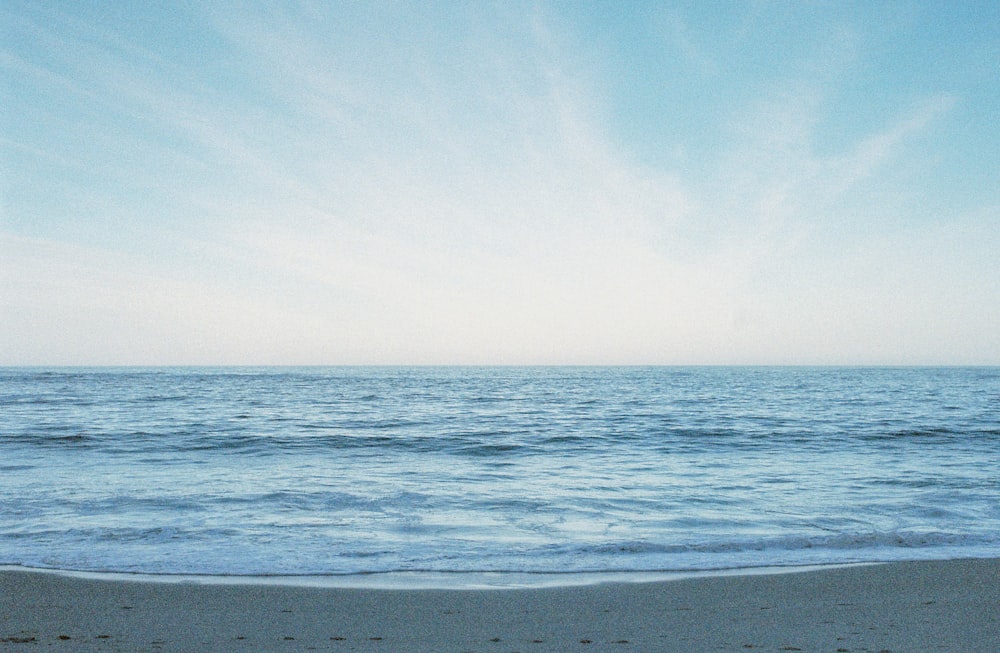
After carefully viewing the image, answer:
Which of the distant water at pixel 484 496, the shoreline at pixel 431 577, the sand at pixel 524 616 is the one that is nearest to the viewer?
the sand at pixel 524 616

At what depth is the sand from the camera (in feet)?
16.1

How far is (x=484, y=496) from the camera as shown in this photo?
11953 mm

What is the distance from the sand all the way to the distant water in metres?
0.92

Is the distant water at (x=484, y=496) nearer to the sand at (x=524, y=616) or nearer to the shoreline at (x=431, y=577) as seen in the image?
the shoreline at (x=431, y=577)

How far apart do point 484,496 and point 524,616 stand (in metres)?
6.44

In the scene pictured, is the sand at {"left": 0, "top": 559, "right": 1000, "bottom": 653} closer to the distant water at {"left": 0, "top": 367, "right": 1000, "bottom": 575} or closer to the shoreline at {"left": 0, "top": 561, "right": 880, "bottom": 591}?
the shoreline at {"left": 0, "top": 561, "right": 880, "bottom": 591}

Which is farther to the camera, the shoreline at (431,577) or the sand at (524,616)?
the shoreline at (431,577)

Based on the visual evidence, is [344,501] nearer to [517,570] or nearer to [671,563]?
[517,570]

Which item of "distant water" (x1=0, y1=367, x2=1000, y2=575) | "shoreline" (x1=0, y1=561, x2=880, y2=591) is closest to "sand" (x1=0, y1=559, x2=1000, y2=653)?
"shoreline" (x1=0, y1=561, x2=880, y2=591)

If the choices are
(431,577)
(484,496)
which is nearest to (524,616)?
(431,577)

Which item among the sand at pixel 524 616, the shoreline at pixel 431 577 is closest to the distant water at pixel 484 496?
the shoreline at pixel 431 577

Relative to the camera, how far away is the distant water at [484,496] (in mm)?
7922

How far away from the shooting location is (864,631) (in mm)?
5207

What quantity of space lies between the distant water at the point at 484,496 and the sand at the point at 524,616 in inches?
36.3
